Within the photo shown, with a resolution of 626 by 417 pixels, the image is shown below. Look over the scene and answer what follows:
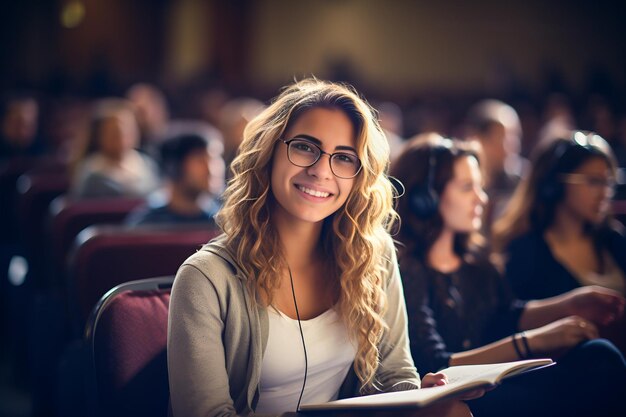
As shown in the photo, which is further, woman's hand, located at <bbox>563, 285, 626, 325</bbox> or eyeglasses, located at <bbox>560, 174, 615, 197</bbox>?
eyeglasses, located at <bbox>560, 174, 615, 197</bbox>

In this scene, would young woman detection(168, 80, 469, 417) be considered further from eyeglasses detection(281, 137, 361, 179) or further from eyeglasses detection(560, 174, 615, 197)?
eyeglasses detection(560, 174, 615, 197)

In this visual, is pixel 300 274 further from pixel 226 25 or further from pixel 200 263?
pixel 226 25

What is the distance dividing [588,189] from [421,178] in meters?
0.79

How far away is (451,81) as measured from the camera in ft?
37.4

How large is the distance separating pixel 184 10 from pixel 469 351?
12.3 meters

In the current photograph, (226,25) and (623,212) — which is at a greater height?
(226,25)

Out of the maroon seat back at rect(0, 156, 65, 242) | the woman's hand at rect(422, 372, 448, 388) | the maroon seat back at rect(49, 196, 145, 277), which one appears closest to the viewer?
the woman's hand at rect(422, 372, 448, 388)

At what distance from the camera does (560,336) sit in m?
1.88

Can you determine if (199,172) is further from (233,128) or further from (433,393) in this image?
(433,393)

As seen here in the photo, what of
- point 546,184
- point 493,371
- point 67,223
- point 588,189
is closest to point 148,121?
point 67,223

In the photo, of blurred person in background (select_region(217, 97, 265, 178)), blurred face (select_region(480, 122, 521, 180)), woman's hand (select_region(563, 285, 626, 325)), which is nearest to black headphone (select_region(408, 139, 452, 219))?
woman's hand (select_region(563, 285, 626, 325))

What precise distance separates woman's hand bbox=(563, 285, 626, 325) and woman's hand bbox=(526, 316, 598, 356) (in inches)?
7.3

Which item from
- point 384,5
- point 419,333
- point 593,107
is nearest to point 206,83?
point 384,5

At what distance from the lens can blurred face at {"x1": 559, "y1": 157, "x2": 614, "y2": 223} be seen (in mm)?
2521
